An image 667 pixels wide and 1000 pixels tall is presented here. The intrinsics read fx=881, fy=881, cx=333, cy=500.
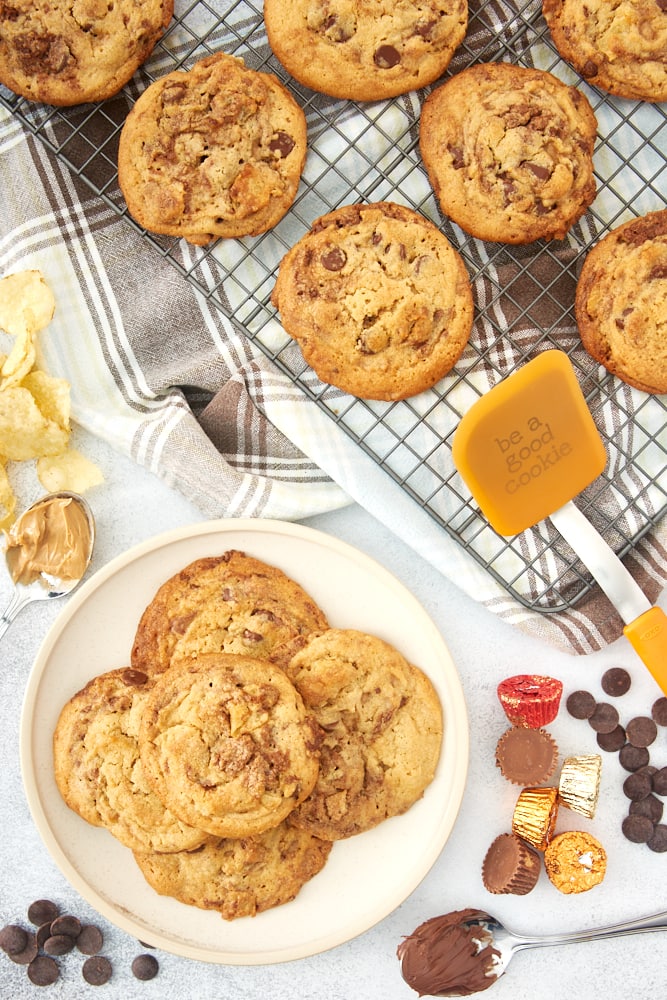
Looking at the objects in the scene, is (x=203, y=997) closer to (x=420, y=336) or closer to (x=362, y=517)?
(x=362, y=517)

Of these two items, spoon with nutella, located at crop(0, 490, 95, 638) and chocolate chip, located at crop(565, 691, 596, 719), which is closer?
spoon with nutella, located at crop(0, 490, 95, 638)

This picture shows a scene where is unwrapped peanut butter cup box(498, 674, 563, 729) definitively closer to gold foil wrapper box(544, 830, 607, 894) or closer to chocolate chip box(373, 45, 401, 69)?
gold foil wrapper box(544, 830, 607, 894)

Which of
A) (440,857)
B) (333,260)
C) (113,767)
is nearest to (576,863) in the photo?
(440,857)

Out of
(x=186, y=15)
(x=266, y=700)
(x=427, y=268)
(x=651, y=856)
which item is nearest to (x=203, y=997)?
(x=266, y=700)

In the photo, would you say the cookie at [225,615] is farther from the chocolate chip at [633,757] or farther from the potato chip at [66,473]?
the chocolate chip at [633,757]

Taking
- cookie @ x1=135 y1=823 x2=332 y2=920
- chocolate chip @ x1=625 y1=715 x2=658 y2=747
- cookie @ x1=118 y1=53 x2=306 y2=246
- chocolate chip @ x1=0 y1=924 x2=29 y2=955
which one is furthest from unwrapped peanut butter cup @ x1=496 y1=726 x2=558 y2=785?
cookie @ x1=118 y1=53 x2=306 y2=246

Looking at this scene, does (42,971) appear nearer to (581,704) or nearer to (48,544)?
(48,544)

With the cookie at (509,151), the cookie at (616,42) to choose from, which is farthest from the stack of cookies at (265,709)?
the cookie at (616,42)
